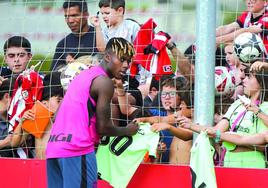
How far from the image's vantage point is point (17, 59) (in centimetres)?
769

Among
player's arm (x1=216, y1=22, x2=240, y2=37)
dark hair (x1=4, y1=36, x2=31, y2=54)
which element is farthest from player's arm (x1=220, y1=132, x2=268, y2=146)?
dark hair (x1=4, y1=36, x2=31, y2=54)

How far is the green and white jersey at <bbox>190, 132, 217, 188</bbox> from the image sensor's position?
576 cm

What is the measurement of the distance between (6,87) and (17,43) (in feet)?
1.67

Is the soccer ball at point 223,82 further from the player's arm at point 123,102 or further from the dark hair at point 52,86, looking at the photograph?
the dark hair at point 52,86

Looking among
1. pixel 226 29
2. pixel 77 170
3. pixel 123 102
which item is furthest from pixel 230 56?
pixel 77 170

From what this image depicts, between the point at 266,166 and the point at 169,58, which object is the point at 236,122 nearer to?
the point at 266,166

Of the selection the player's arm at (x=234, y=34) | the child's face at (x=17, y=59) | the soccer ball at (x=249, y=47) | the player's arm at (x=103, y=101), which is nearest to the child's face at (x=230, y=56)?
the player's arm at (x=234, y=34)

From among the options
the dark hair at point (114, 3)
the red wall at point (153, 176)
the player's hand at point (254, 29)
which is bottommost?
the red wall at point (153, 176)

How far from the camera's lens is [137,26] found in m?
7.48

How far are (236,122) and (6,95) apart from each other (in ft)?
8.35

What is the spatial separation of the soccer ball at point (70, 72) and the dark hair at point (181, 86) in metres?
0.74

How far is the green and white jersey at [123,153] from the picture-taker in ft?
20.4

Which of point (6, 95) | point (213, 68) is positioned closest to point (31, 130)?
point (6, 95)

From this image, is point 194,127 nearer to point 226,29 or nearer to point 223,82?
point 223,82
